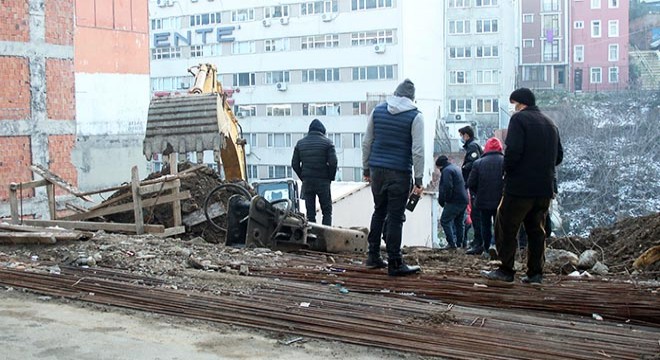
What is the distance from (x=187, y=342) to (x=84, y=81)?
21380mm

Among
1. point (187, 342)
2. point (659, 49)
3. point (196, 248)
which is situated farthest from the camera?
point (659, 49)

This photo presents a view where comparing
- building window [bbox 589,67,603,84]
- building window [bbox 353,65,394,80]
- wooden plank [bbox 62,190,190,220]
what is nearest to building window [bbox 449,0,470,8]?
building window [bbox 353,65,394,80]

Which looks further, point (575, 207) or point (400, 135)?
point (575, 207)

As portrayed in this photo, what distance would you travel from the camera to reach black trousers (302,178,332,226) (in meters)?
12.6

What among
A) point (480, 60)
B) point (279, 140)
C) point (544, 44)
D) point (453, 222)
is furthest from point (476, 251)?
point (544, 44)

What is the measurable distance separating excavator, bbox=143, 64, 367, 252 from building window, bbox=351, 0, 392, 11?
39.6 m

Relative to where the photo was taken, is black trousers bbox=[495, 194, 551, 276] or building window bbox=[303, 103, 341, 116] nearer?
black trousers bbox=[495, 194, 551, 276]

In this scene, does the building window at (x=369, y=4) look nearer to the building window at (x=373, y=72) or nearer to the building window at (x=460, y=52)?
the building window at (x=373, y=72)

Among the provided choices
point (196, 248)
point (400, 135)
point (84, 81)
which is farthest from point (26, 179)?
point (400, 135)

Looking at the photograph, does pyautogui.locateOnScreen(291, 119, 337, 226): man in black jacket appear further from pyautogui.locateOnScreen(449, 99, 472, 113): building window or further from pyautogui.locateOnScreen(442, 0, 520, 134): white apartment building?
pyautogui.locateOnScreen(449, 99, 472, 113): building window

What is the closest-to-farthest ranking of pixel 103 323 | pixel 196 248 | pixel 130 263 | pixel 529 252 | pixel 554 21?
pixel 103 323 → pixel 529 252 → pixel 130 263 → pixel 196 248 → pixel 554 21

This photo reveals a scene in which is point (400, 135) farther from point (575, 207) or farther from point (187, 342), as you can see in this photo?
point (575, 207)

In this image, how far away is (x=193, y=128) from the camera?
47.1ft

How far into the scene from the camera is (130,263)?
7871mm
